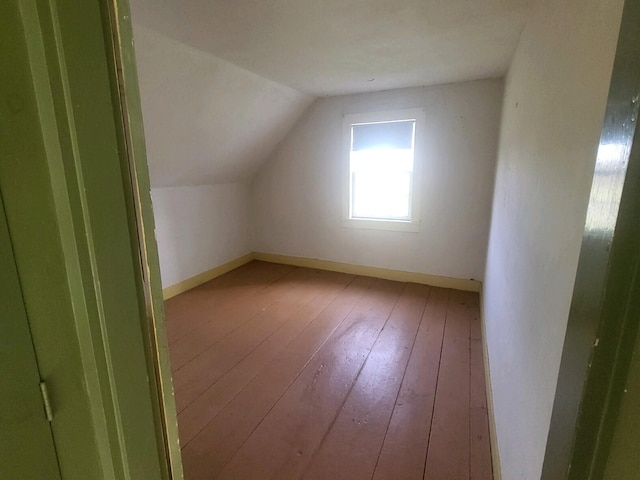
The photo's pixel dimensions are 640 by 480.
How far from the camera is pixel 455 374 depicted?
193 centimetres

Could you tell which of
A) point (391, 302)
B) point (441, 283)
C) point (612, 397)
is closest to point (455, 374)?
point (391, 302)

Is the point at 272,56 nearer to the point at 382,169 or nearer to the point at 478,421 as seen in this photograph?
the point at 382,169

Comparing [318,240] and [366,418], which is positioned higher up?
[318,240]

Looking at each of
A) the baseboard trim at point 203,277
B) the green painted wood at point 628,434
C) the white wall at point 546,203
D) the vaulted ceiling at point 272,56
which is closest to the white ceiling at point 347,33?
the vaulted ceiling at point 272,56

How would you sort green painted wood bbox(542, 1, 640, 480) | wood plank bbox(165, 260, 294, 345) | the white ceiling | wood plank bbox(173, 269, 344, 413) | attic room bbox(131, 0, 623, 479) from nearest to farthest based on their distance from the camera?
green painted wood bbox(542, 1, 640, 480) → attic room bbox(131, 0, 623, 479) → the white ceiling → wood plank bbox(173, 269, 344, 413) → wood plank bbox(165, 260, 294, 345)

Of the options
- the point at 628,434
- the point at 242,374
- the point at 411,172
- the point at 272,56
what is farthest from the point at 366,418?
the point at 411,172

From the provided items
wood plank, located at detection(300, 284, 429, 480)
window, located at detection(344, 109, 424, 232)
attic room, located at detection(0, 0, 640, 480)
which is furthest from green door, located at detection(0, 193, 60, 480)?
window, located at detection(344, 109, 424, 232)

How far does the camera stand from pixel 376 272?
3.61 m

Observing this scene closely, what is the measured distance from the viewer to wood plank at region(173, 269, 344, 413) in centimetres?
182

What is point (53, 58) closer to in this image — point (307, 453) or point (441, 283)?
point (307, 453)

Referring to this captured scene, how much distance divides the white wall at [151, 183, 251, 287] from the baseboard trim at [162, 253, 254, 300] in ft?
0.16

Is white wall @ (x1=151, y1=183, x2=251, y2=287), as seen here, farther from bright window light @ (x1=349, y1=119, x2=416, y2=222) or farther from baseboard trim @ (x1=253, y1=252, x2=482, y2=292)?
bright window light @ (x1=349, y1=119, x2=416, y2=222)

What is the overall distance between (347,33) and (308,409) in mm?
2139

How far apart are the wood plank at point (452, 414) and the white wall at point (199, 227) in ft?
8.70
